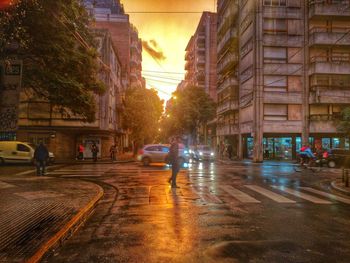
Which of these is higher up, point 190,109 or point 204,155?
point 190,109

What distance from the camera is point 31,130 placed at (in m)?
32.5

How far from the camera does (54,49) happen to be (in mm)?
13039

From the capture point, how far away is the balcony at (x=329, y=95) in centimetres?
3550

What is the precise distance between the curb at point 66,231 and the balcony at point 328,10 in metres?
34.8

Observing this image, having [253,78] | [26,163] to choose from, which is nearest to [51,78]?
[26,163]

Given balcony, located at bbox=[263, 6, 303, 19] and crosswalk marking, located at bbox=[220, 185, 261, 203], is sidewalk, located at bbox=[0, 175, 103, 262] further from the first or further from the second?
balcony, located at bbox=[263, 6, 303, 19]

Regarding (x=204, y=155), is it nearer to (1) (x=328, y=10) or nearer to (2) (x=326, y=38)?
(2) (x=326, y=38)

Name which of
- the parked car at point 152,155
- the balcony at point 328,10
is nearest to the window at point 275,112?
the balcony at point 328,10

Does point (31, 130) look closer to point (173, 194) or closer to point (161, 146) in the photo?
point (161, 146)

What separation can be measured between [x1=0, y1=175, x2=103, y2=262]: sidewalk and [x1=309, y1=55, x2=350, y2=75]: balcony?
101ft

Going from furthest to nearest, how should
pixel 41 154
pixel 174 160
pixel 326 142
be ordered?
pixel 326 142 → pixel 41 154 → pixel 174 160

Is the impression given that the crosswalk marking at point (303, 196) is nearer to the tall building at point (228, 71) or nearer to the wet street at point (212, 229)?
the wet street at point (212, 229)

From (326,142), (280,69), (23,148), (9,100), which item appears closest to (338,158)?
(326,142)

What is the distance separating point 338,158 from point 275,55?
1426 centimetres
